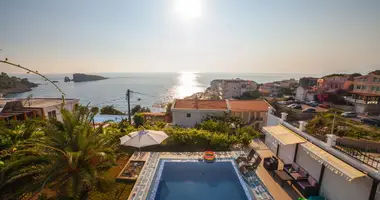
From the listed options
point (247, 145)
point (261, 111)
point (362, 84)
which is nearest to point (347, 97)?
point (362, 84)

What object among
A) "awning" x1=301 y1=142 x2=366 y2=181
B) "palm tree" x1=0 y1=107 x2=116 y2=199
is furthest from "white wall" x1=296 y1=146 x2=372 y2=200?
"palm tree" x1=0 y1=107 x2=116 y2=199

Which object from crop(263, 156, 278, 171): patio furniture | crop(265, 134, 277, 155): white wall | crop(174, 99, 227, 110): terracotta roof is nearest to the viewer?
crop(263, 156, 278, 171): patio furniture

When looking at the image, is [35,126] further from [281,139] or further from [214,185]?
[281,139]

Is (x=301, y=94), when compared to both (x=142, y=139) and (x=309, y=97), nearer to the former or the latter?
(x=309, y=97)

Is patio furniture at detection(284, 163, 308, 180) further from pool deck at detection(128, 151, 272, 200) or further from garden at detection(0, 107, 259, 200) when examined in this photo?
garden at detection(0, 107, 259, 200)

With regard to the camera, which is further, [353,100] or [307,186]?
[353,100]

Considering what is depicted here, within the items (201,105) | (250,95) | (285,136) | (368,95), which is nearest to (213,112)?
(201,105)
